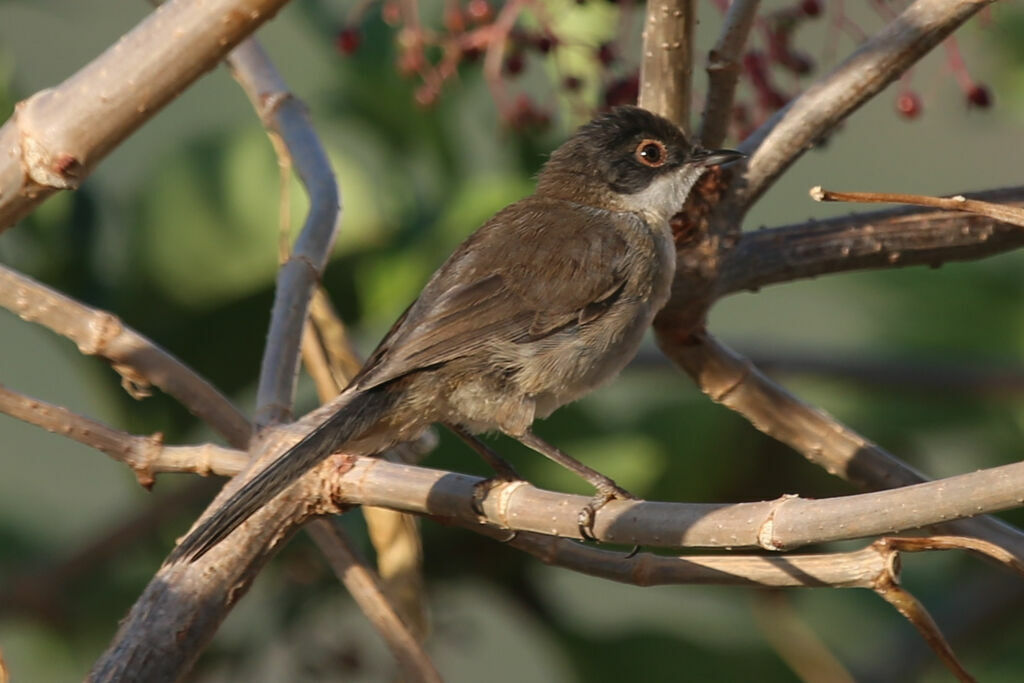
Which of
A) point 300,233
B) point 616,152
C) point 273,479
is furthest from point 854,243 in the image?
point 273,479

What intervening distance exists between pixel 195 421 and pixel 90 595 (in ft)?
1.88

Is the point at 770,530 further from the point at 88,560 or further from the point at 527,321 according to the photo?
the point at 88,560

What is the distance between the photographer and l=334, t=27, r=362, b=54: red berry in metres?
3.49

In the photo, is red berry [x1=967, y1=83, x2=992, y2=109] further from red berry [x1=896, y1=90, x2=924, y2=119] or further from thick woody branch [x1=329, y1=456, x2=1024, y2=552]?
thick woody branch [x1=329, y1=456, x2=1024, y2=552]

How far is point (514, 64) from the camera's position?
3.39 metres

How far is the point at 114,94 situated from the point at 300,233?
147cm

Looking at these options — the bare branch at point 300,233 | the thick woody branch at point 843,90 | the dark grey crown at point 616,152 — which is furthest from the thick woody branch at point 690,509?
the dark grey crown at point 616,152

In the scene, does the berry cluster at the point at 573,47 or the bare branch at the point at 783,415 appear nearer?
the bare branch at the point at 783,415

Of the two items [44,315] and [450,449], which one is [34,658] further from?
[44,315]

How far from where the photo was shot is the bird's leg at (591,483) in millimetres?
1979

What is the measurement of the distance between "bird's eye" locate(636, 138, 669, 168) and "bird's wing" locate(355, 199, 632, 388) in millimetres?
220

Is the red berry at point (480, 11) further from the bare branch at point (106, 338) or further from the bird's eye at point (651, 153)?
the bare branch at point (106, 338)

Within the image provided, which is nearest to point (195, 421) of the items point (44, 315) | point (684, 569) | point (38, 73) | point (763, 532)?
point (44, 315)

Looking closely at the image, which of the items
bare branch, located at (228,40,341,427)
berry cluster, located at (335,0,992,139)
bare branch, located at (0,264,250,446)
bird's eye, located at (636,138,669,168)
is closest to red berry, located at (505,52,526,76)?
berry cluster, located at (335,0,992,139)
